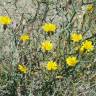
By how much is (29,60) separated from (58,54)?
7.1 inches

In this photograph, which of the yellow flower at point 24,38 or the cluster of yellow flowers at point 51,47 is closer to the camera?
the cluster of yellow flowers at point 51,47

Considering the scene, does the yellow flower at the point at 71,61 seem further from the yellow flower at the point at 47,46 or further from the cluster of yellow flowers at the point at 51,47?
the yellow flower at the point at 47,46

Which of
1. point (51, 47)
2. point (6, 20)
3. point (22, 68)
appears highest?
point (6, 20)

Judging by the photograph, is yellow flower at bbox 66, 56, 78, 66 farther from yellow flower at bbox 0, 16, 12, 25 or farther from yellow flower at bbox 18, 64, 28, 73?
yellow flower at bbox 0, 16, 12, 25

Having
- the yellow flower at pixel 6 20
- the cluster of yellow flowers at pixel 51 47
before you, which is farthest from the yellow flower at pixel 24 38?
the yellow flower at pixel 6 20

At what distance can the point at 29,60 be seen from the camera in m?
2.27

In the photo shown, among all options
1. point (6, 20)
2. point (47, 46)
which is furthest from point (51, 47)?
point (6, 20)

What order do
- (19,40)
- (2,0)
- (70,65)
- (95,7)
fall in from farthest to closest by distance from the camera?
(2,0) < (95,7) < (19,40) < (70,65)

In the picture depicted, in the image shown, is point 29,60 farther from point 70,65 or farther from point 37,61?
point 70,65

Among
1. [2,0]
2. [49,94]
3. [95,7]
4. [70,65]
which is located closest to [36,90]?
[49,94]

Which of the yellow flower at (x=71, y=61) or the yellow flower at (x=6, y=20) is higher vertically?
the yellow flower at (x=6, y=20)

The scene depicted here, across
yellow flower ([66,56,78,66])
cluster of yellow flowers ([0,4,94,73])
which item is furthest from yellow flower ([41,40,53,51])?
yellow flower ([66,56,78,66])

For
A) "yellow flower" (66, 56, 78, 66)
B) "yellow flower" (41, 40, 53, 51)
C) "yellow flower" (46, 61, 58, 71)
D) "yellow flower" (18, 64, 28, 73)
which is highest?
"yellow flower" (41, 40, 53, 51)

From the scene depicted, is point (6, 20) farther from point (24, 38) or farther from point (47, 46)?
point (47, 46)
